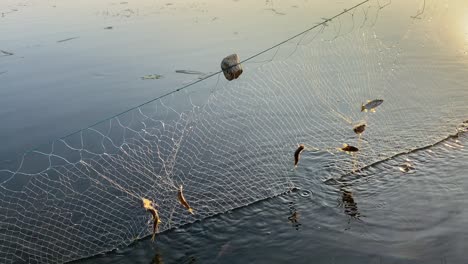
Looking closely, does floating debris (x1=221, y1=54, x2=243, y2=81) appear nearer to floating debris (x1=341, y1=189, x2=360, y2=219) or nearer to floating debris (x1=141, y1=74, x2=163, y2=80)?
floating debris (x1=341, y1=189, x2=360, y2=219)

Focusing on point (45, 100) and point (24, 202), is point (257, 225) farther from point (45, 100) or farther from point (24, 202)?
point (45, 100)

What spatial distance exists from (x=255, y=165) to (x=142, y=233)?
7.38 feet

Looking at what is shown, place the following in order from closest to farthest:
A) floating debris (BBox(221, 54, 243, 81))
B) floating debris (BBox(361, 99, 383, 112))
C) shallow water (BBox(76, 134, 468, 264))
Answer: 1. shallow water (BBox(76, 134, 468, 264))
2. floating debris (BBox(221, 54, 243, 81))
3. floating debris (BBox(361, 99, 383, 112))

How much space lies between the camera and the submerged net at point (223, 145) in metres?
5.91

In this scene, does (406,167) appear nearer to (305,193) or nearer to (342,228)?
(305,193)

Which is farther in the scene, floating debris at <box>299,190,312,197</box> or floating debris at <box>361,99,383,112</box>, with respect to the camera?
floating debris at <box>361,99,383,112</box>

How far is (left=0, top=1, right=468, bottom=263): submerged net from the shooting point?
5.91m

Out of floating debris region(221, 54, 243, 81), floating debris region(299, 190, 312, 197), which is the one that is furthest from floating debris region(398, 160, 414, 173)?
floating debris region(221, 54, 243, 81)

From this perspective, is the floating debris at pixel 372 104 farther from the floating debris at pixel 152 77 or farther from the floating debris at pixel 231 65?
the floating debris at pixel 152 77

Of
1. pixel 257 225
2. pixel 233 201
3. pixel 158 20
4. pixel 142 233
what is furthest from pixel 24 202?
pixel 158 20

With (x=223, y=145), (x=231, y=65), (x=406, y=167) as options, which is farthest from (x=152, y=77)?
(x=406, y=167)

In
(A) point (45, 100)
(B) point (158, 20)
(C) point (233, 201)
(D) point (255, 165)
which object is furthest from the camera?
(B) point (158, 20)

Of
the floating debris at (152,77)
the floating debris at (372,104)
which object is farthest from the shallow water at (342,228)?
the floating debris at (152,77)

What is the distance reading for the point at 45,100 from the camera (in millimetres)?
10586
